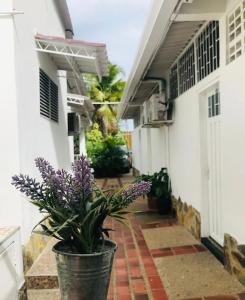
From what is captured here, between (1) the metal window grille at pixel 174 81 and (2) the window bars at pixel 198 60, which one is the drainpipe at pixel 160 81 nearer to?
(1) the metal window grille at pixel 174 81

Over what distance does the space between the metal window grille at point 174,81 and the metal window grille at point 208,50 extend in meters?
1.98

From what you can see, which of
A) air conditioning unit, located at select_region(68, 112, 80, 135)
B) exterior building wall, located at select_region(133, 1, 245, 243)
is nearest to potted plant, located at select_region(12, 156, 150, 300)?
exterior building wall, located at select_region(133, 1, 245, 243)

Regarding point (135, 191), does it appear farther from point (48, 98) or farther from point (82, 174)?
point (48, 98)

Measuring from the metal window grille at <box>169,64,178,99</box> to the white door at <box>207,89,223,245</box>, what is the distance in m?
2.31

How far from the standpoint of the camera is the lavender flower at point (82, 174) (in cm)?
318

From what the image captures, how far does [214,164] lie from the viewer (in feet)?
19.5

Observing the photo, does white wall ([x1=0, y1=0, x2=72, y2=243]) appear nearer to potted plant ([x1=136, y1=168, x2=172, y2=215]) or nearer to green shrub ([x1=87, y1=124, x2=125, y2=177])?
potted plant ([x1=136, y1=168, x2=172, y2=215])

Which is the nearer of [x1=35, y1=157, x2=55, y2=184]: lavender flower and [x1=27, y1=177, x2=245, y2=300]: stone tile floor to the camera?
[x1=35, y1=157, x2=55, y2=184]: lavender flower

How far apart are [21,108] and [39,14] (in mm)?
2283

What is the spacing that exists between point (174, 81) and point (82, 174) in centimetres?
594

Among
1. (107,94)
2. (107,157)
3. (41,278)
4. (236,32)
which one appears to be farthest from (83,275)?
(107,94)

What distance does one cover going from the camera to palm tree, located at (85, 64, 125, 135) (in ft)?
89.6

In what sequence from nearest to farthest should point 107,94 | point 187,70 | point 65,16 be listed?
1. point 187,70
2. point 65,16
3. point 107,94

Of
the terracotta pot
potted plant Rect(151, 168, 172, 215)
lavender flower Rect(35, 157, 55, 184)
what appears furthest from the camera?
the terracotta pot
